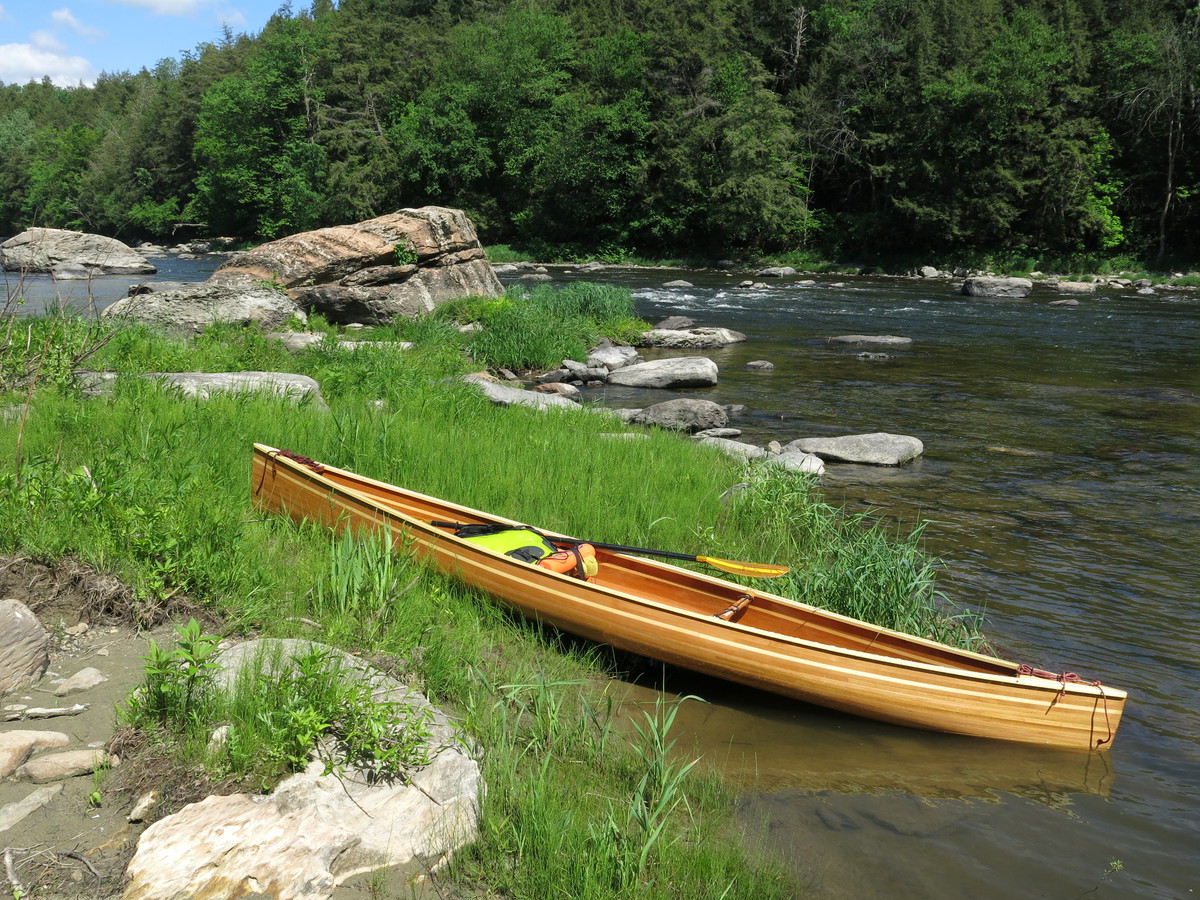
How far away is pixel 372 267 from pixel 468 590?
11.2m

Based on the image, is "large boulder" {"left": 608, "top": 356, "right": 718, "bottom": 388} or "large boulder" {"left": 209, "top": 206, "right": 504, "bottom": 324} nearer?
"large boulder" {"left": 608, "top": 356, "right": 718, "bottom": 388}

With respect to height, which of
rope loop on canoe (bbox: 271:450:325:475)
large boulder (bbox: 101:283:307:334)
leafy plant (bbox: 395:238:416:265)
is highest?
leafy plant (bbox: 395:238:416:265)

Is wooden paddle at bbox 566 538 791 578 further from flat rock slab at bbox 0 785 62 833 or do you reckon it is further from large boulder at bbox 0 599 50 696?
flat rock slab at bbox 0 785 62 833

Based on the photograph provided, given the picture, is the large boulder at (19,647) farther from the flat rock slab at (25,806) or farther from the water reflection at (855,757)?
the water reflection at (855,757)

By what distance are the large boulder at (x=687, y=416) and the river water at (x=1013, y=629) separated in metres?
0.52

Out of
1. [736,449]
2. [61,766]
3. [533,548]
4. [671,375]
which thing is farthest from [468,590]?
[671,375]

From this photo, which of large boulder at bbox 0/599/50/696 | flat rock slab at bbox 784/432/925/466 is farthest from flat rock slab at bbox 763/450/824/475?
large boulder at bbox 0/599/50/696

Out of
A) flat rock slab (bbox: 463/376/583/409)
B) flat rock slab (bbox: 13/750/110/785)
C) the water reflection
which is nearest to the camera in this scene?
flat rock slab (bbox: 13/750/110/785)

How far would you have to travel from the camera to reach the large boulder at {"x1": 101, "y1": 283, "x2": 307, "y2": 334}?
10.5 m

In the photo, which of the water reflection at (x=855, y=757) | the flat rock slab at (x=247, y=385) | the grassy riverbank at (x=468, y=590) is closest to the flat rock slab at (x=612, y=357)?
the grassy riverbank at (x=468, y=590)

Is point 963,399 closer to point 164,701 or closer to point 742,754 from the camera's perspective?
point 742,754

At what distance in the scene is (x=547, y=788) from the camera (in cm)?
311

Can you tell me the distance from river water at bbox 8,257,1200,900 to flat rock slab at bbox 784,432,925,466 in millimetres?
184

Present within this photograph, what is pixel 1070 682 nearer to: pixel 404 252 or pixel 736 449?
pixel 736 449
